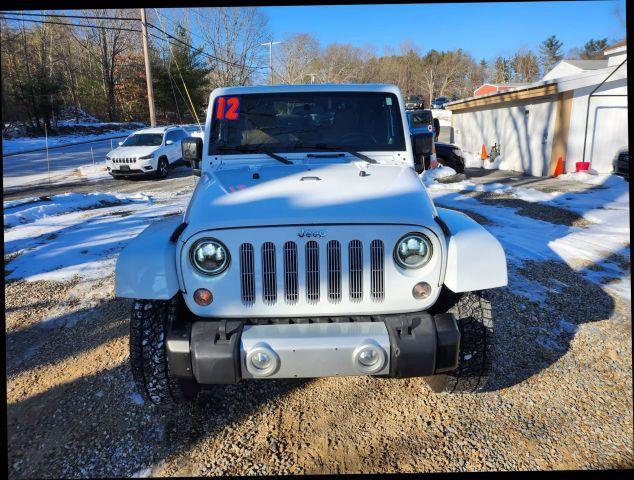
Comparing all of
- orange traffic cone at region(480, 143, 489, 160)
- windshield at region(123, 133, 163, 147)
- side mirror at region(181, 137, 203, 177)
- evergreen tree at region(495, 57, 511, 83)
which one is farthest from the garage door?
evergreen tree at region(495, 57, 511, 83)

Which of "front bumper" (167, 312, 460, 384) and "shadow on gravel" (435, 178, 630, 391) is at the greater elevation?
"front bumper" (167, 312, 460, 384)

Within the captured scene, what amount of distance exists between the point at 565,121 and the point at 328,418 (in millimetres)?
14138

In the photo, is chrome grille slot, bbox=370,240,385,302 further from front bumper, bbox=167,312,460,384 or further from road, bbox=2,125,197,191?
road, bbox=2,125,197,191

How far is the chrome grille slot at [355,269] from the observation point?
2.47 m

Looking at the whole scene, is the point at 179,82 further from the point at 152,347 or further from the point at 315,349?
the point at 315,349

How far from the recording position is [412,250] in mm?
2506

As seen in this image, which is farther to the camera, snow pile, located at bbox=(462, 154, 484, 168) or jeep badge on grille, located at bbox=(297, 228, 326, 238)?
snow pile, located at bbox=(462, 154, 484, 168)

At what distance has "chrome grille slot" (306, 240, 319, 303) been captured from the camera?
2.47 meters

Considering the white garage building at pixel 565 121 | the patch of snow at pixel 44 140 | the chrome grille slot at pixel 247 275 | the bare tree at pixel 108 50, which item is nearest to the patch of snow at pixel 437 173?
the white garage building at pixel 565 121

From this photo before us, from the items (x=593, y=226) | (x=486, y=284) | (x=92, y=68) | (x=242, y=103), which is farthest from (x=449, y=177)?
(x=92, y=68)

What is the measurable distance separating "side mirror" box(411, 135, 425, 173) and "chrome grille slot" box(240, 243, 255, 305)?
1.94 meters

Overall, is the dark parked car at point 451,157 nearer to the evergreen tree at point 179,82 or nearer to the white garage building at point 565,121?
the white garage building at point 565,121

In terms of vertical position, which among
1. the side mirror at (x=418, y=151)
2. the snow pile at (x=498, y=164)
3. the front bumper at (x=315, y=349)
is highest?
the side mirror at (x=418, y=151)

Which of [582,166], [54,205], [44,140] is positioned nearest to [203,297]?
[54,205]
